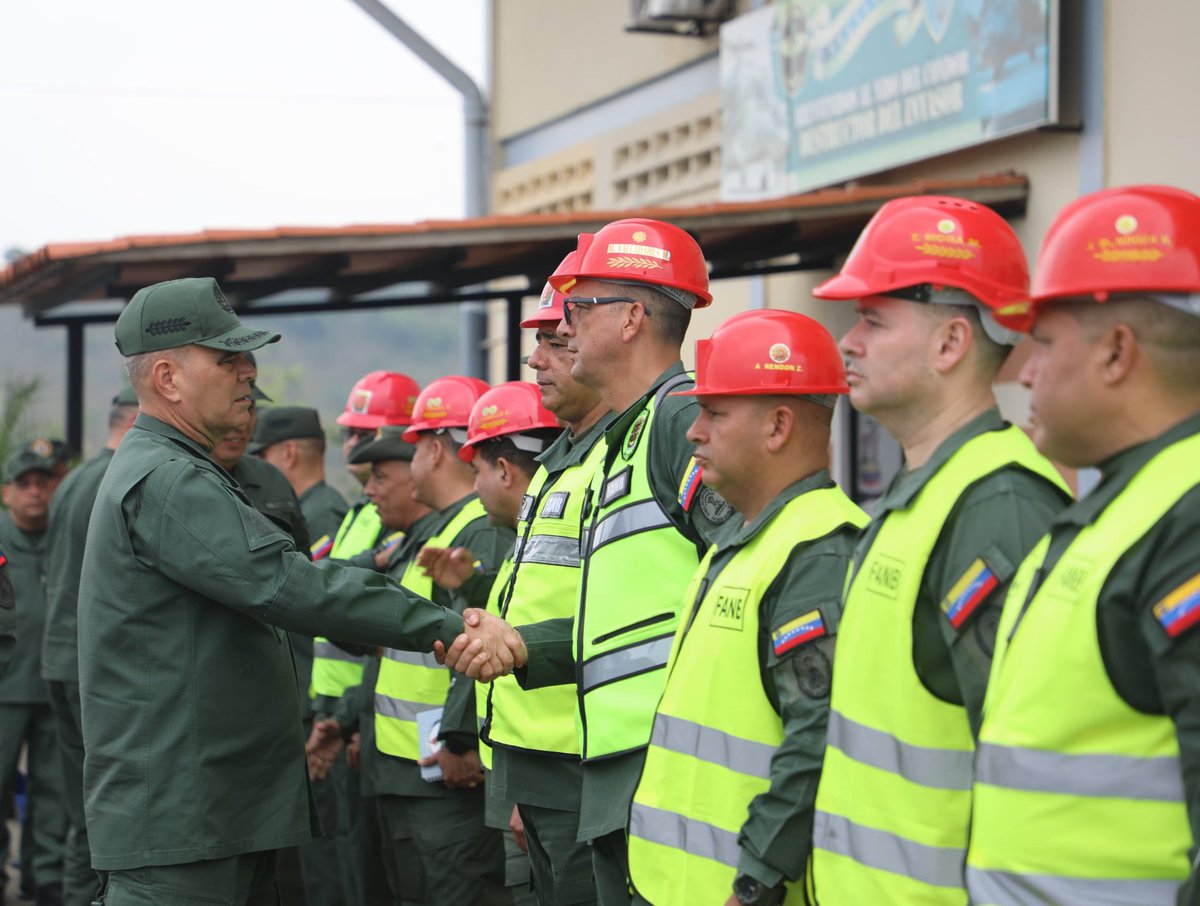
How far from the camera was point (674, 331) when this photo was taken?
4.64 m

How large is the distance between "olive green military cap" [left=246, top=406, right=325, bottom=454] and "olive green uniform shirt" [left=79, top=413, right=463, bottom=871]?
4.36 meters

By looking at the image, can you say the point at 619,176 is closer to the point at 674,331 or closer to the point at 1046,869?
the point at 674,331

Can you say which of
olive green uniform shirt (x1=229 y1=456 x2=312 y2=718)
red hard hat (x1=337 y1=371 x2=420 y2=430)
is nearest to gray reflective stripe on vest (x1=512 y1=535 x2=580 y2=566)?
olive green uniform shirt (x1=229 y1=456 x2=312 y2=718)

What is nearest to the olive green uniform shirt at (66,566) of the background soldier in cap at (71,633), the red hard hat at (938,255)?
the background soldier in cap at (71,633)

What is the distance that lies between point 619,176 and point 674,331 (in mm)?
10697

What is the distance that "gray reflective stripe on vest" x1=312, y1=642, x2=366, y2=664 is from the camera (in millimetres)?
7285

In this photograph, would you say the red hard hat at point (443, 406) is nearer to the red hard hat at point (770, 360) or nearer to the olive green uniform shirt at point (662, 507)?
the olive green uniform shirt at point (662, 507)

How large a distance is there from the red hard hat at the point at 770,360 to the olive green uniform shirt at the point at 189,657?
4.43 feet

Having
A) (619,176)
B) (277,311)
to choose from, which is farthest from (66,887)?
(619,176)

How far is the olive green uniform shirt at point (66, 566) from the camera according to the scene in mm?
7695

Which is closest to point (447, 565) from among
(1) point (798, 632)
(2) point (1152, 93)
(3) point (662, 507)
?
(3) point (662, 507)

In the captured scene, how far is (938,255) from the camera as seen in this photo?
10.4 ft

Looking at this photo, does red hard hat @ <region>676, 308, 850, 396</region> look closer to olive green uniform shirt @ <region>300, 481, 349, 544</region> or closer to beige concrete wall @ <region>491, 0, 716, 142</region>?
olive green uniform shirt @ <region>300, 481, 349, 544</region>

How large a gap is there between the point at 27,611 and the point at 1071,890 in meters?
7.86
